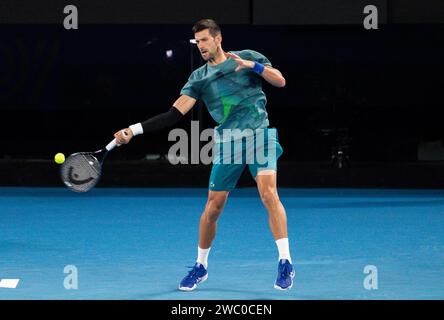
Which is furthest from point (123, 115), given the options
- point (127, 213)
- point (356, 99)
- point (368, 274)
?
point (368, 274)

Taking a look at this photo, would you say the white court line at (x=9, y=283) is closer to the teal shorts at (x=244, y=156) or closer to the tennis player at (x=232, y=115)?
the tennis player at (x=232, y=115)

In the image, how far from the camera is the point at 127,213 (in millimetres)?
11969

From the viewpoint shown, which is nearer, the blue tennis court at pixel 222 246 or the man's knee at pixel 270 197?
the man's knee at pixel 270 197

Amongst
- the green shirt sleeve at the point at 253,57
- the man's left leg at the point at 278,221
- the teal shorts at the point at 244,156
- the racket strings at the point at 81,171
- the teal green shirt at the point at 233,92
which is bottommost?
the man's left leg at the point at 278,221

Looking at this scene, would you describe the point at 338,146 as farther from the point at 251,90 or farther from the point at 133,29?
the point at 251,90

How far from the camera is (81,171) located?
651 centimetres

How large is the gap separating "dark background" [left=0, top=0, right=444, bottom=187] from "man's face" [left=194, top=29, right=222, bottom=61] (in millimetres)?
12656

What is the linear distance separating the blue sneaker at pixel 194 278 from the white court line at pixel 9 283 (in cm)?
100

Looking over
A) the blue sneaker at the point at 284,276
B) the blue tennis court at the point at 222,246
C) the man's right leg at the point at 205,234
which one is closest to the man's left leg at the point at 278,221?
the blue sneaker at the point at 284,276

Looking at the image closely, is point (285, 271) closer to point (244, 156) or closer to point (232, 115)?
point (244, 156)

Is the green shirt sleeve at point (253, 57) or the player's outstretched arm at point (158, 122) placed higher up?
the green shirt sleeve at point (253, 57)

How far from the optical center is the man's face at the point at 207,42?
641 cm

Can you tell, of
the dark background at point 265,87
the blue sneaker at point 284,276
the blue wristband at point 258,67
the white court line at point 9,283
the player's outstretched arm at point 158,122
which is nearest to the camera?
the player's outstretched arm at point 158,122

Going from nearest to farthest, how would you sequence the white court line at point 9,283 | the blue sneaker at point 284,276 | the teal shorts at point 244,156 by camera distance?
1. the blue sneaker at point 284,276
2. the teal shorts at point 244,156
3. the white court line at point 9,283
